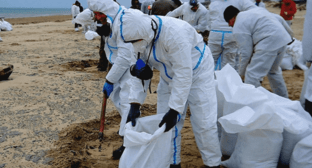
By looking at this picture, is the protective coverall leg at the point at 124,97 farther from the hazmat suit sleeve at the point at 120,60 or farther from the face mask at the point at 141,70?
the face mask at the point at 141,70

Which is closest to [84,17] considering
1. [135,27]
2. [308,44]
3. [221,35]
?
[135,27]

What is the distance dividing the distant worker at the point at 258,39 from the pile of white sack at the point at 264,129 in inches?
41.4

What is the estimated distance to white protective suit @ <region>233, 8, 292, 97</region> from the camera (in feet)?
10.6

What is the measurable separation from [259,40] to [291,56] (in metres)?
2.92

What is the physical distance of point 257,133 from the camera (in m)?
2.09

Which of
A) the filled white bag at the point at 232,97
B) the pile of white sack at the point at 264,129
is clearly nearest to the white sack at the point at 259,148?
the pile of white sack at the point at 264,129

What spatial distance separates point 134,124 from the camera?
2.12 meters

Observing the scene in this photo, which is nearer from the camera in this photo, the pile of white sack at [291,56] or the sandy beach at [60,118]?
the sandy beach at [60,118]

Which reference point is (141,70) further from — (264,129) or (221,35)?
(221,35)

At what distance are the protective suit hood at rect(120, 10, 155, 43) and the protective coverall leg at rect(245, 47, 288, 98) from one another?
2011 mm

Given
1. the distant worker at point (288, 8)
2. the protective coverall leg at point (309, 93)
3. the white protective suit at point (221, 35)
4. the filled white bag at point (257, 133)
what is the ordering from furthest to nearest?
the distant worker at point (288, 8)
the white protective suit at point (221, 35)
the protective coverall leg at point (309, 93)
the filled white bag at point (257, 133)

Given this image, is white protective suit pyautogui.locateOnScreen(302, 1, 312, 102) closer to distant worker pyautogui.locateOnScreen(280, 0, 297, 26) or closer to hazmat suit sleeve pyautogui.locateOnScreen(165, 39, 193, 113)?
hazmat suit sleeve pyautogui.locateOnScreen(165, 39, 193, 113)

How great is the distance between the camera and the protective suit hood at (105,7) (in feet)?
8.50

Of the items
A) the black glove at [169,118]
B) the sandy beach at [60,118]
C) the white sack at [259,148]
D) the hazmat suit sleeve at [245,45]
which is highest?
the hazmat suit sleeve at [245,45]
